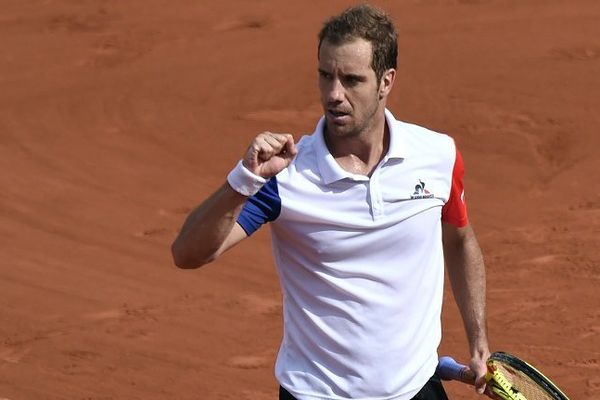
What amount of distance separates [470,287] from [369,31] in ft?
3.85

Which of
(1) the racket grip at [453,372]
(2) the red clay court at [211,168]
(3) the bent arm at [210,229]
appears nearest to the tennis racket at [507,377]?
(1) the racket grip at [453,372]

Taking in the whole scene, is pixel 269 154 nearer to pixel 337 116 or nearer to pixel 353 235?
pixel 337 116

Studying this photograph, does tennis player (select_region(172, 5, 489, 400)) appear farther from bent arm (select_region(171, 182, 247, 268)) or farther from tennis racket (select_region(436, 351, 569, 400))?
tennis racket (select_region(436, 351, 569, 400))

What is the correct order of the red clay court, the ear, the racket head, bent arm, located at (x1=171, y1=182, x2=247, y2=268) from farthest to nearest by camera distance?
the red clay court
the racket head
the ear
bent arm, located at (x1=171, y1=182, x2=247, y2=268)

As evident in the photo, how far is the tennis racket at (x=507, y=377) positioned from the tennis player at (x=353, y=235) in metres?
0.36

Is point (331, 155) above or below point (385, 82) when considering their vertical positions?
below

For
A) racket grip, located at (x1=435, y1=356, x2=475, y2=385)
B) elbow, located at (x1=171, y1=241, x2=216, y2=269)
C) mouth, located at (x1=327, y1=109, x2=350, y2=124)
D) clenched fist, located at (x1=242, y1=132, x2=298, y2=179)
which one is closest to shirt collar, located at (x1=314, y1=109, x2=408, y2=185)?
mouth, located at (x1=327, y1=109, x2=350, y2=124)

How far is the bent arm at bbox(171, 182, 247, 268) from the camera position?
4.34 m

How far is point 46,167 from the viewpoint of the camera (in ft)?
38.8

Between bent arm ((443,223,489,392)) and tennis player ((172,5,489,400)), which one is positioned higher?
tennis player ((172,5,489,400))

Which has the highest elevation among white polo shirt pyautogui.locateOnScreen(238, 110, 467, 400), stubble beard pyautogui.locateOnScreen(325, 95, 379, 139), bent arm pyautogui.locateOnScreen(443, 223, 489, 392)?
stubble beard pyautogui.locateOnScreen(325, 95, 379, 139)

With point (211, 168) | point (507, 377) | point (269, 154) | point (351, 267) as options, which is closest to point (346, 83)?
point (269, 154)

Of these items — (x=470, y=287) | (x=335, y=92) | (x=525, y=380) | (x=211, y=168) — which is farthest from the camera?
(x=211, y=168)

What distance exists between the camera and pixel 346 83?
15.0ft
